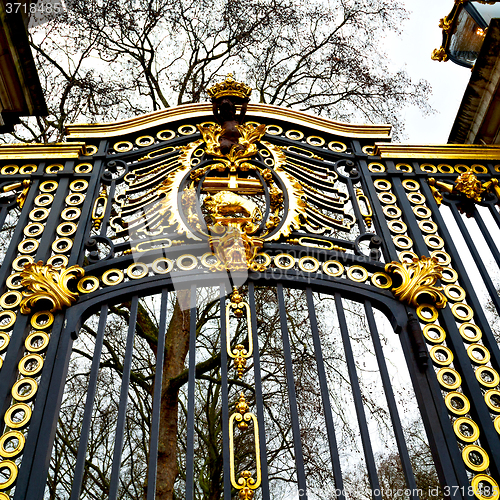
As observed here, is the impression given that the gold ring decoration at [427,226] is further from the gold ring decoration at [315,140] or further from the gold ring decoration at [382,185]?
the gold ring decoration at [315,140]

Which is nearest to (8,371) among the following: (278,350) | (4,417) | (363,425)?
(4,417)

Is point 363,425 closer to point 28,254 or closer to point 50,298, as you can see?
point 50,298

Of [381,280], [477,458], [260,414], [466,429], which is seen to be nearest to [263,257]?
[381,280]

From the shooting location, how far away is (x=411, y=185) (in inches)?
171

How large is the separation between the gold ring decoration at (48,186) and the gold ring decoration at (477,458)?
121 inches

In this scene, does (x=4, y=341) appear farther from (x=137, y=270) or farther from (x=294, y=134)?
(x=294, y=134)

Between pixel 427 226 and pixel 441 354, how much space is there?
1033 mm

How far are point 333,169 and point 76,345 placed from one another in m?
5.27

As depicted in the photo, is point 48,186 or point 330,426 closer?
point 330,426

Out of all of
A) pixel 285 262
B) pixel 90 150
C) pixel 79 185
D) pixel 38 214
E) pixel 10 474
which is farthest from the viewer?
pixel 90 150

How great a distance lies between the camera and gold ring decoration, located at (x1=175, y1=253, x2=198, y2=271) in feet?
11.9

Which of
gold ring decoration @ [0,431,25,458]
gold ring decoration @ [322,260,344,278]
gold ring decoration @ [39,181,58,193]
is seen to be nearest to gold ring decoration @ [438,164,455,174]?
gold ring decoration @ [322,260,344,278]

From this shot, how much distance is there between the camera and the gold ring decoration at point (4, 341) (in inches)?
130

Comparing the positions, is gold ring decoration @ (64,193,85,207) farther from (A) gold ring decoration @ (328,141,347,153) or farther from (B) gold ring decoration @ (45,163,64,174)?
(A) gold ring decoration @ (328,141,347,153)
